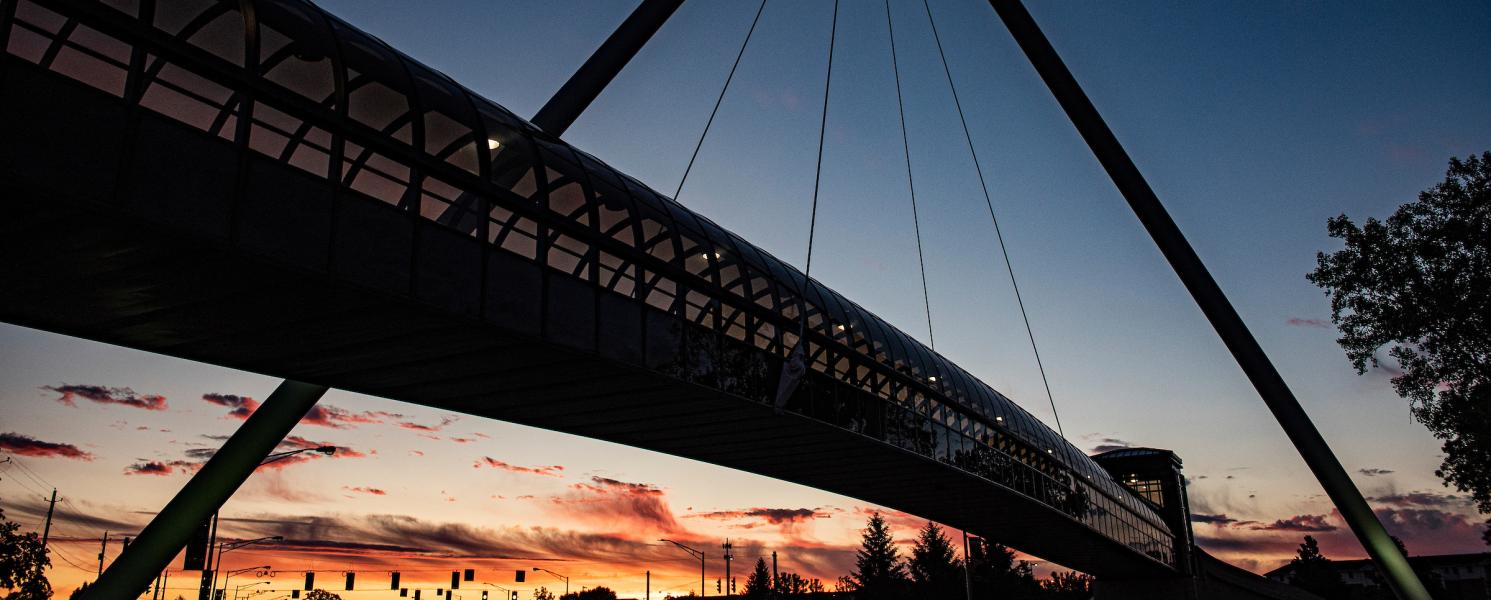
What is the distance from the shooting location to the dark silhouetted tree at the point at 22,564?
5328 cm

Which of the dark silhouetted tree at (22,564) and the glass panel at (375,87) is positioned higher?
the glass panel at (375,87)

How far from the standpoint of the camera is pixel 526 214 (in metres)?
19.5

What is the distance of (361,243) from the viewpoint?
53.0ft

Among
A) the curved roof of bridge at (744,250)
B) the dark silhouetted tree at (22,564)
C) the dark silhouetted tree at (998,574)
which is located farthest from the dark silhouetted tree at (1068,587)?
the dark silhouetted tree at (22,564)

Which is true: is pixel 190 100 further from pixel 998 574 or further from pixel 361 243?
pixel 998 574

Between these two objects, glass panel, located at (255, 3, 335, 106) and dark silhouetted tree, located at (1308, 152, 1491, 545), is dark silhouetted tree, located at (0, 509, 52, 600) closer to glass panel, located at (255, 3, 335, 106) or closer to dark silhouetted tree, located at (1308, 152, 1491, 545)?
glass panel, located at (255, 3, 335, 106)

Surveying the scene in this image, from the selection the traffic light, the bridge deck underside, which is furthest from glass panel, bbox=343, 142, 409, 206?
the traffic light

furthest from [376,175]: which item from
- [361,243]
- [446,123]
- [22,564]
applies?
[22,564]

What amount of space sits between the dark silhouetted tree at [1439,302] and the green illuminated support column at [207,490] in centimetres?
3154

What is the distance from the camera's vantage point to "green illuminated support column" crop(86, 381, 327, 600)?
25.4 metres

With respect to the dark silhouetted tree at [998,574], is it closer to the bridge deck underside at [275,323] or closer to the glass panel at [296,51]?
the bridge deck underside at [275,323]

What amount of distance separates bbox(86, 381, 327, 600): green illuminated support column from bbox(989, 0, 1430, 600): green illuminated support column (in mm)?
27783

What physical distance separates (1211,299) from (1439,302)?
11129 mm

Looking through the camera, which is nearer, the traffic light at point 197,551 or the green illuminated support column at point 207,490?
the green illuminated support column at point 207,490
